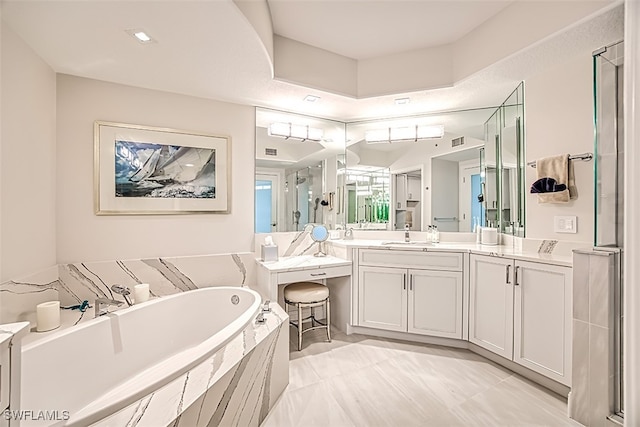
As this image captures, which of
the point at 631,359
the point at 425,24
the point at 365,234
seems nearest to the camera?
the point at 631,359

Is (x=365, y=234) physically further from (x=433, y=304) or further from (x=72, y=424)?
(x=72, y=424)

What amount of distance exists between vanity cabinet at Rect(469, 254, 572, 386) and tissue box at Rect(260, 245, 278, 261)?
5.89 feet

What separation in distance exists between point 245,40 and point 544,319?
272 cm

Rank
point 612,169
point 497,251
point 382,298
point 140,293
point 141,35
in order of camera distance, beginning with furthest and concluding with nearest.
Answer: point 382,298 < point 497,251 < point 140,293 < point 141,35 < point 612,169

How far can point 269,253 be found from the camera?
283 cm

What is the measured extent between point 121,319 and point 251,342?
993 mm

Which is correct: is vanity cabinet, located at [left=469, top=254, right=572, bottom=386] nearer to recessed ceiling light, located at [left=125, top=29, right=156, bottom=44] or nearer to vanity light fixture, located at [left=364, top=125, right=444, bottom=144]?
vanity light fixture, located at [left=364, top=125, right=444, bottom=144]

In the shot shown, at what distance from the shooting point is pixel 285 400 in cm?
188

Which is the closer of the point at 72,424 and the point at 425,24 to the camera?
the point at 72,424

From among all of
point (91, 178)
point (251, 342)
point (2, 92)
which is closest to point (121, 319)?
point (251, 342)

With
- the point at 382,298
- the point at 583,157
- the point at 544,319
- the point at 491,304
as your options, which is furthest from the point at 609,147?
the point at 382,298

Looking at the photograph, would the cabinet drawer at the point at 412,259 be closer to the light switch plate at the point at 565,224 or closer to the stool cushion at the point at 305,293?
the stool cushion at the point at 305,293

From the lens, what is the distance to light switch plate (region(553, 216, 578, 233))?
6.72 feet

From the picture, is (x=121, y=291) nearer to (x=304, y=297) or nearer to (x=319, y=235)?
(x=304, y=297)
